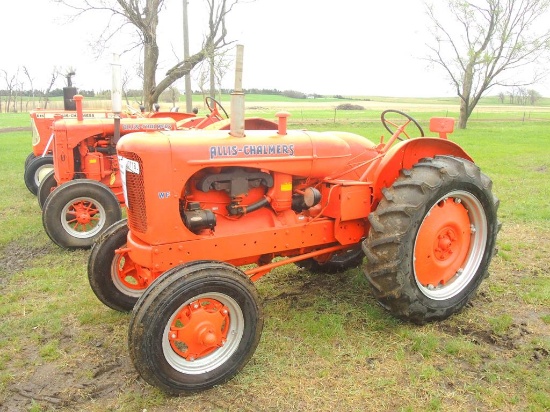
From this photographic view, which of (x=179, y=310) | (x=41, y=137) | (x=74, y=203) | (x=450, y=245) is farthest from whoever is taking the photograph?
(x=41, y=137)

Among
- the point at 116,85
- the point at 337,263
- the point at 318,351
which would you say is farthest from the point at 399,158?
the point at 116,85

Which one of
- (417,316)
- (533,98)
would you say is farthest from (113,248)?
(533,98)

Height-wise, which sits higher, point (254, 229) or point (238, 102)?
point (238, 102)

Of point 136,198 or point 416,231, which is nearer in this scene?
point 136,198

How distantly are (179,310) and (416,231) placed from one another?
1653mm

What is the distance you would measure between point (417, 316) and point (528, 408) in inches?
36.1

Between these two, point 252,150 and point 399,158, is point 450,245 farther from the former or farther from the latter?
point 252,150

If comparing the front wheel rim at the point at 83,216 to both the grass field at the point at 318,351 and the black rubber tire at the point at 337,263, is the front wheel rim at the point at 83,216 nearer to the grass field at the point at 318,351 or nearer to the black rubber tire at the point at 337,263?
the grass field at the point at 318,351

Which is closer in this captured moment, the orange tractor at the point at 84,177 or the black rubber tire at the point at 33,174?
Result: the orange tractor at the point at 84,177

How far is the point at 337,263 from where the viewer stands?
4379 millimetres

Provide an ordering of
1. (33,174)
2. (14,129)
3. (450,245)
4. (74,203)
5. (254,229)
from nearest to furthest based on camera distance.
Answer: (254,229) → (450,245) → (74,203) → (33,174) → (14,129)

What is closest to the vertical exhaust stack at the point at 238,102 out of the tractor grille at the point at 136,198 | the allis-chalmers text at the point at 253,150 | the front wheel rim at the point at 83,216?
the allis-chalmers text at the point at 253,150

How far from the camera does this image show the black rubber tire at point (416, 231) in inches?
126

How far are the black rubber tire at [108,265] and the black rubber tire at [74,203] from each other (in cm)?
193
